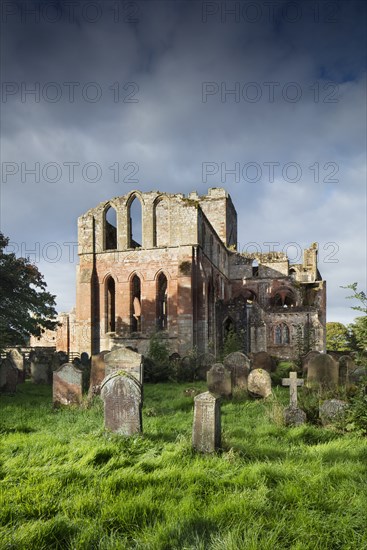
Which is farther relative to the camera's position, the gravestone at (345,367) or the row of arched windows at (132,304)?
the row of arched windows at (132,304)

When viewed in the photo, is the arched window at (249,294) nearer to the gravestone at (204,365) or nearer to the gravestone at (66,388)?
the gravestone at (204,365)

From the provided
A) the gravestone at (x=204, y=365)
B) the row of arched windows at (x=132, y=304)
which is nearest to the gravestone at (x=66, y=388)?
the gravestone at (x=204, y=365)

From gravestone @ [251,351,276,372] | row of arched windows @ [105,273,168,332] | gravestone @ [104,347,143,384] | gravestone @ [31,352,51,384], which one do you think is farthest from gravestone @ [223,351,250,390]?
row of arched windows @ [105,273,168,332]

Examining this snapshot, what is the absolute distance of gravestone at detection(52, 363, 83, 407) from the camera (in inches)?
396

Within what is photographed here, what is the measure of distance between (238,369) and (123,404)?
19.3 ft

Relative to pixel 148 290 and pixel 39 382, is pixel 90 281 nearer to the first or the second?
pixel 148 290

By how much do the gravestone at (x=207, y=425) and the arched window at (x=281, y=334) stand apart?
72.2 feet

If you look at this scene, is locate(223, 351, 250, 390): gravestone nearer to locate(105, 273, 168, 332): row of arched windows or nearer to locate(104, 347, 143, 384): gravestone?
locate(104, 347, 143, 384): gravestone

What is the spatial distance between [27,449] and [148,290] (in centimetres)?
1717

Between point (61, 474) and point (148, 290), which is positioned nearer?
point (61, 474)

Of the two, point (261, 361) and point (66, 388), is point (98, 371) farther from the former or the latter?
point (261, 361)

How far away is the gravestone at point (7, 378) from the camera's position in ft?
39.4

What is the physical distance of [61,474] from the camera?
478cm

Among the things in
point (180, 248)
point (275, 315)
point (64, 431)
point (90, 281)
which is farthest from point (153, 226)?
point (64, 431)
